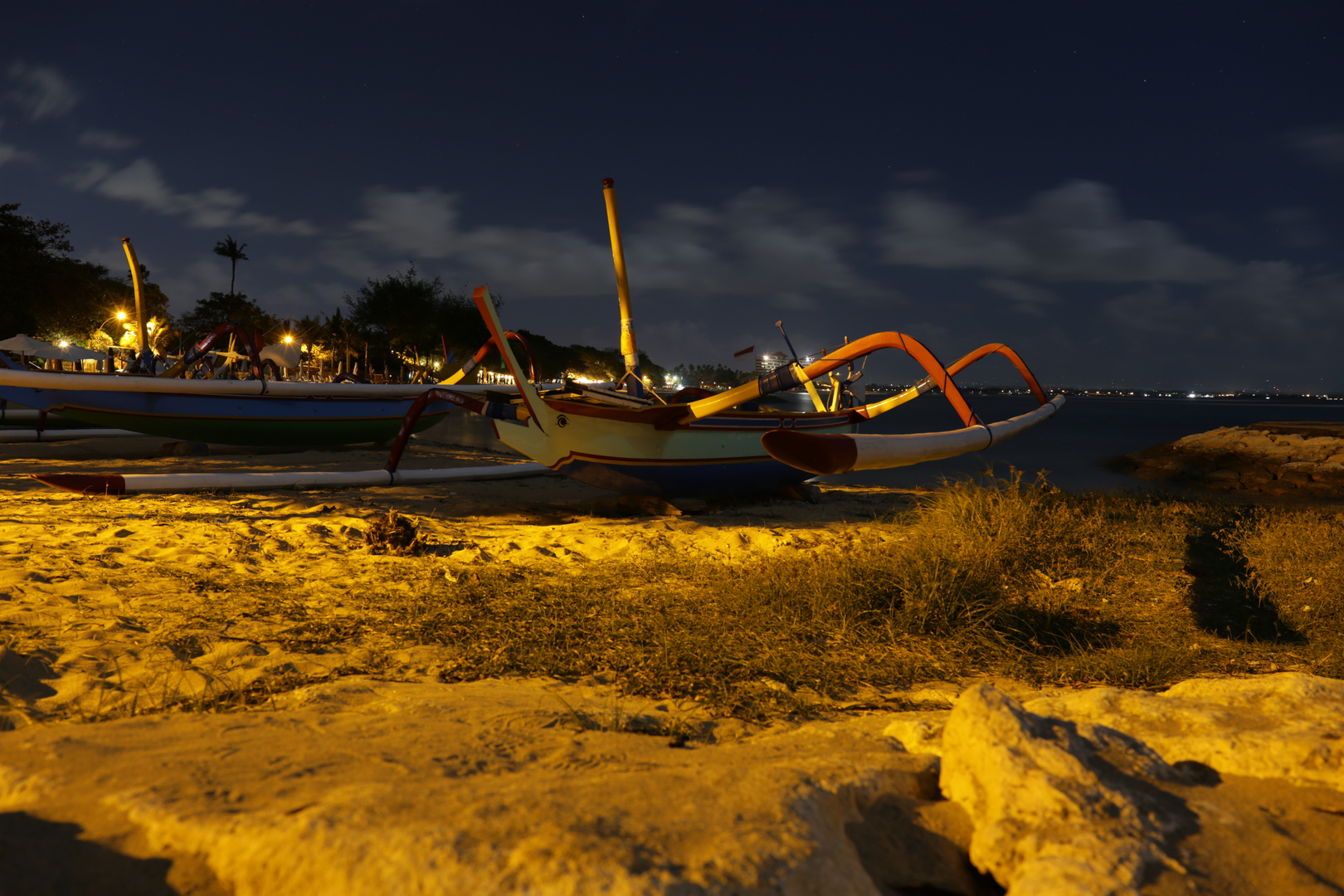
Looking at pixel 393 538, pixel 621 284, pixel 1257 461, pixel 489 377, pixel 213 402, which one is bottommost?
pixel 393 538

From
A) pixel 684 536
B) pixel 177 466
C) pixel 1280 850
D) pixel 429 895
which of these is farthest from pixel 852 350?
pixel 177 466

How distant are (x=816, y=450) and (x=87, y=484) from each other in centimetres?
847

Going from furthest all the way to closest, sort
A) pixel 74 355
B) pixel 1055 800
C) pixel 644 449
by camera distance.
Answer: pixel 74 355 → pixel 644 449 → pixel 1055 800

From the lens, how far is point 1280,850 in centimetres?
143

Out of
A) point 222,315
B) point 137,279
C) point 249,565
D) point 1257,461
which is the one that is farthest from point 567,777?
point 222,315

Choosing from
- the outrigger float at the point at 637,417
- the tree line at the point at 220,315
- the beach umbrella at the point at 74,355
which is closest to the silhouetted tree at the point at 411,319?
the tree line at the point at 220,315

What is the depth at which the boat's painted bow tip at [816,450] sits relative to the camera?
327 cm

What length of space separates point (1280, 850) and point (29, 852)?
8.66 feet

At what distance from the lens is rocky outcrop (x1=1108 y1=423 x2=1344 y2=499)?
1830 cm

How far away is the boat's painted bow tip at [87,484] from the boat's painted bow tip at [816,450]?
794 cm

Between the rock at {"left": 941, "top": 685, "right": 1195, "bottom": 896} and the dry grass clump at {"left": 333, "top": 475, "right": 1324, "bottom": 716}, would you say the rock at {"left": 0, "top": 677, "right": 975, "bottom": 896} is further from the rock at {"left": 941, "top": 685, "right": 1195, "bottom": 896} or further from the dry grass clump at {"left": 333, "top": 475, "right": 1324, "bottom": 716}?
the dry grass clump at {"left": 333, "top": 475, "right": 1324, "bottom": 716}

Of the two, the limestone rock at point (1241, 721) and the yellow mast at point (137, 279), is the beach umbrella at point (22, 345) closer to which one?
the yellow mast at point (137, 279)

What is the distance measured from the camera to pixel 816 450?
3277 millimetres

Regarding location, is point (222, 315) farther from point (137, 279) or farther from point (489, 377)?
point (137, 279)
